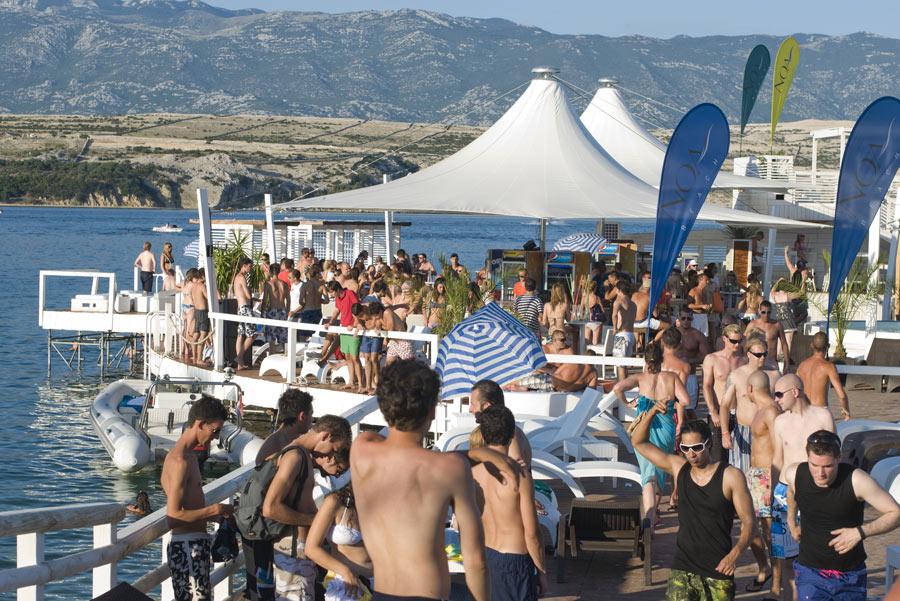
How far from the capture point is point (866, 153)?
12320 millimetres

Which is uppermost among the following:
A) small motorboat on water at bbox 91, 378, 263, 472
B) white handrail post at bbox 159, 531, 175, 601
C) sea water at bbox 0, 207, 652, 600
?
white handrail post at bbox 159, 531, 175, 601

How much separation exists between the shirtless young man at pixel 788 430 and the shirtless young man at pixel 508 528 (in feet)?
6.95

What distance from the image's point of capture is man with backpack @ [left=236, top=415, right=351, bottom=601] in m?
5.80

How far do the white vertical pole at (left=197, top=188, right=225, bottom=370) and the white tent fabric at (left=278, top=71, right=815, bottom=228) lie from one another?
1.55 m

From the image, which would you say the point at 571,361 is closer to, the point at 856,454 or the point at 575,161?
the point at 856,454

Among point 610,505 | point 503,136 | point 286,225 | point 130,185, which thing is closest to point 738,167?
point 286,225

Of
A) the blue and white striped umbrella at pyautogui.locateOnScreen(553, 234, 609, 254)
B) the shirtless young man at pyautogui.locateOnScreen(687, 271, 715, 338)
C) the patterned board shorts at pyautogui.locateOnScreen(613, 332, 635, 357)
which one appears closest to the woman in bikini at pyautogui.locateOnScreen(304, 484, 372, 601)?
the patterned board shorts at pyautogui.locateOnScreen(613, 332, 635, 357)

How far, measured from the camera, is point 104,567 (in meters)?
5.64

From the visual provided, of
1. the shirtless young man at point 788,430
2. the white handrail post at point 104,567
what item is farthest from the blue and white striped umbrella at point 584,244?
the white handrail post at point 104,567

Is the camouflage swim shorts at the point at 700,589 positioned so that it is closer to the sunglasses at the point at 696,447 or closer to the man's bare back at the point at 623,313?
the sunglasses at the point at 696,447

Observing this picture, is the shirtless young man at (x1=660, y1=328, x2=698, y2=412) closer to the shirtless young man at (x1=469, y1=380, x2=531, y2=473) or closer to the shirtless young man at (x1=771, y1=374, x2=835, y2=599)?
the shirtless young man at (x1=771, y1=374, x2=835, y2=599)

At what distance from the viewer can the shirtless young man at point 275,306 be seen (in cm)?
1678

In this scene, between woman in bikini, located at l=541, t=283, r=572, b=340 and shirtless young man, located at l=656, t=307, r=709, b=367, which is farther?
woman in bikini, located at l=541, t=283, r=572, b=340

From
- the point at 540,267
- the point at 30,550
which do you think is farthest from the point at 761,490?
the point at 540,267
